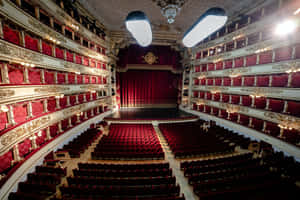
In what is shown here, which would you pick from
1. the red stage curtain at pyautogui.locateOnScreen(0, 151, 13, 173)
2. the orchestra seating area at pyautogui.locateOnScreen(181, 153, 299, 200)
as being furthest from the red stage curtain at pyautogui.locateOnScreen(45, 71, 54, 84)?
the orchestra seating area at pyautogui.locateOnScreen(181, 153, 299, 200)

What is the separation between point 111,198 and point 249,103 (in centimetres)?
1127

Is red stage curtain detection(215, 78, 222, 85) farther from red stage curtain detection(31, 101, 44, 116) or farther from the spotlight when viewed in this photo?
red stage curtain detection(31, 101, 44, 116)

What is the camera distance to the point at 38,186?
425 centimetres

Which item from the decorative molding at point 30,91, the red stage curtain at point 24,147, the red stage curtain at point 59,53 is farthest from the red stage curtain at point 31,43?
the red stage curtain at point 24,147

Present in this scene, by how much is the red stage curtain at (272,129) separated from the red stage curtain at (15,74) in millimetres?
14905

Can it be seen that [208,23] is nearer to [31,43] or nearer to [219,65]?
[219,65]

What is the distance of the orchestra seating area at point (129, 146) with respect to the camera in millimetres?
6445

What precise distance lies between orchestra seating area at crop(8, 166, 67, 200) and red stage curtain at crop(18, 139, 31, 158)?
109cm

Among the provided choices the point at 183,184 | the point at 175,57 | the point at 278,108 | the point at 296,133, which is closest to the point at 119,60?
the point at 175,57

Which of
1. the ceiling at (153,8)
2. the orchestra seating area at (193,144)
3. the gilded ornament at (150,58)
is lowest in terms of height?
the orchestra seating area at (193,144)

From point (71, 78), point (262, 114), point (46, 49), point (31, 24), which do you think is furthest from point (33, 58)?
point (262, 114)

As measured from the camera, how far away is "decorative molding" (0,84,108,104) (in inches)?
174

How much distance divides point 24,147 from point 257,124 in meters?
14.6

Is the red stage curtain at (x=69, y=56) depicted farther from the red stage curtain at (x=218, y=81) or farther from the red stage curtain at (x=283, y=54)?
the red stage curtain at (x=283, y=54)
